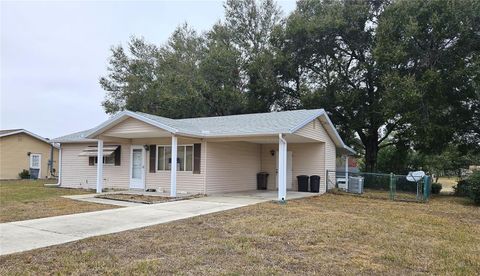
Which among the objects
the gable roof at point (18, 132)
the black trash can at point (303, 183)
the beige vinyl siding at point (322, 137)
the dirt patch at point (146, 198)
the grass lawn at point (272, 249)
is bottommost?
the grass lawn at point (272, 249)

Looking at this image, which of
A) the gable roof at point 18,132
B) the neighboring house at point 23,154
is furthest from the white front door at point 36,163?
the gable roof at point 18,132

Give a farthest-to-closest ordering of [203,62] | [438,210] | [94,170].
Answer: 1. [203,62]
2. [94,170]
3. [438,210]

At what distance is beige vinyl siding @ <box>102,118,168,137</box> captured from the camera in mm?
14805

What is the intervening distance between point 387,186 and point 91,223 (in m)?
18.1

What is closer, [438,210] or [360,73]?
[438,210]

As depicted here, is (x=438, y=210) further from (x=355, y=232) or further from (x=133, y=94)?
(x=133, y=94)

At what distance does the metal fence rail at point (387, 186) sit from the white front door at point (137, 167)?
8.68 metres

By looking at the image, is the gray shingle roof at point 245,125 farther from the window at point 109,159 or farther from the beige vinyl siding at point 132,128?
the window at point 109,159

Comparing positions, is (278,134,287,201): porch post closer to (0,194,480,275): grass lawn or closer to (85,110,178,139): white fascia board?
(0,194,480,275): grass lawn

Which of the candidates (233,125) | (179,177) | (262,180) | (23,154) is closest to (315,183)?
(262,180)

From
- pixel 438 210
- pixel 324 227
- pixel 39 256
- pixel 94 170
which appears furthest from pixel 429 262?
pixel 94 170

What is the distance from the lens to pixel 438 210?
12.5m

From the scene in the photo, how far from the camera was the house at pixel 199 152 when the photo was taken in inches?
567

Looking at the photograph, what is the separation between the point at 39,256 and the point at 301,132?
11008 mm
